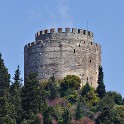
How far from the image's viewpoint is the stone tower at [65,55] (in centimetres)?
11938

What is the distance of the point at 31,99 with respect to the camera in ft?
336

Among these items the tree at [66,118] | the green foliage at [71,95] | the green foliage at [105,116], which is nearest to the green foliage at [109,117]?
the green foliage at [105,116]

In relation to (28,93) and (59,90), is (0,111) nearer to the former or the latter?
(28,93)

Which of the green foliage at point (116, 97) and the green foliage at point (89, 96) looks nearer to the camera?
the green foliage at point (89, 96)

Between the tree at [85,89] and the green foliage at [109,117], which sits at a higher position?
the tree at [85,89]

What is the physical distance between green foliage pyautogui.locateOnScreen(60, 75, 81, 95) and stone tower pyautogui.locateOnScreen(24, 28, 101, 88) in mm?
1353

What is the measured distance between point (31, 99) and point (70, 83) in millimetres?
15034

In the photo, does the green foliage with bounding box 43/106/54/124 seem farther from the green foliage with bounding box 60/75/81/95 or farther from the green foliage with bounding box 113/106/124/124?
the green foliage with bounding box 60/75/81/95

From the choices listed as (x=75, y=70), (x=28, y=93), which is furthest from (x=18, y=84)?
(x=75, y=70)

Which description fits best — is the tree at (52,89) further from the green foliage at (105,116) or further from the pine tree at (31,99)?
the pine tree at (31,99)

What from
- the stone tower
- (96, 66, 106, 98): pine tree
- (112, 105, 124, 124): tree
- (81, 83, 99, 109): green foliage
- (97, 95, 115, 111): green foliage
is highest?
the stone tower

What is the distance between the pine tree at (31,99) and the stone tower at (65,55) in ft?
46.9

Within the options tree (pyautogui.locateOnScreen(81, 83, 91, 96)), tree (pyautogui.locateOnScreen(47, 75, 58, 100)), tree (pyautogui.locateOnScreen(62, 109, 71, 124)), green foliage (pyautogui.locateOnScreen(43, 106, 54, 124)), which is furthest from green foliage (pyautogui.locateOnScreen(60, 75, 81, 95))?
Result: tree (pyautogui.locateOnScreen(62, 109, 71, 124))

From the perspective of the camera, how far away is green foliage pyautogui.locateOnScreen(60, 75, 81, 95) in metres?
117
